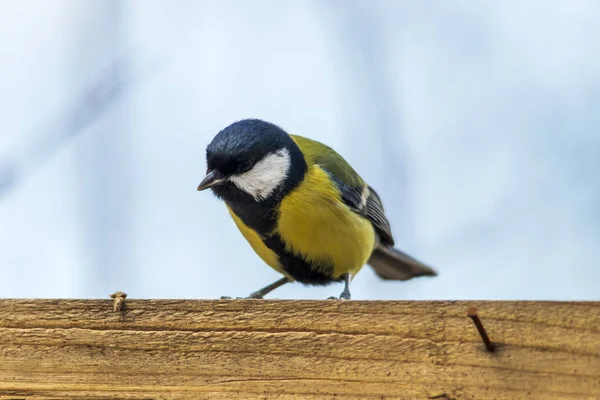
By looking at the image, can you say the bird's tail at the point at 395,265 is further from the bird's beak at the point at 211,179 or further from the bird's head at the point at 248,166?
the bird's beak at the point at 211,179

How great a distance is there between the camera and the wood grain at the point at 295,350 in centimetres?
153

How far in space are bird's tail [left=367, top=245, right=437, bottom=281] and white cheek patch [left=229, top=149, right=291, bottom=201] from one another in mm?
782

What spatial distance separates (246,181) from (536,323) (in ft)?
4.17

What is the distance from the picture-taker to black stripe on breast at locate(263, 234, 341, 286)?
2697 mm

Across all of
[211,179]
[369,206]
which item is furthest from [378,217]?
[211,179]

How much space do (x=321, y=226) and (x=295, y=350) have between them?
106 centimetres

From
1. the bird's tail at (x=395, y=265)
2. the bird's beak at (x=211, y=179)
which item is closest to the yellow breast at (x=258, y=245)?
the bird's beak at (x=211, y=179)

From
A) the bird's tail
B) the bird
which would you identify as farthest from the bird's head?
the bird's tail

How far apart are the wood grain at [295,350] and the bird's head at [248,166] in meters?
0.87

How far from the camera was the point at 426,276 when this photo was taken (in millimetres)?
3395

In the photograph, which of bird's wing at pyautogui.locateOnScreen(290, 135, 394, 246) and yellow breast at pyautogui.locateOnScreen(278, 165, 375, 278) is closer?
yellow breast at pyautogui.locateOnScreen(278, 165, 375, 278)

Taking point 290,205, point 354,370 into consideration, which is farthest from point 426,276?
point 354,370

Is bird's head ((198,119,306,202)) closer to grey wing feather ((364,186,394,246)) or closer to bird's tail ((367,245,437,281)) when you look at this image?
grey wing feather ((364,186,394,246))

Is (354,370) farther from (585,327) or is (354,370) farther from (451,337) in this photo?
(585,327)
